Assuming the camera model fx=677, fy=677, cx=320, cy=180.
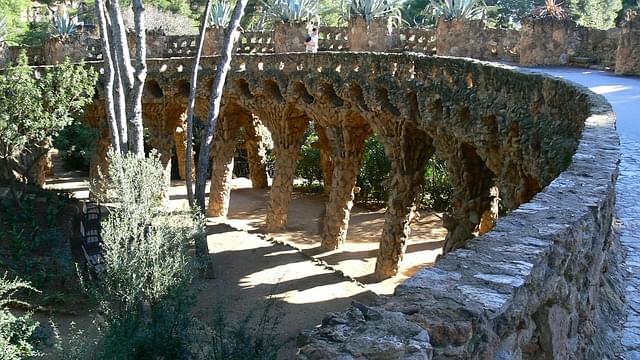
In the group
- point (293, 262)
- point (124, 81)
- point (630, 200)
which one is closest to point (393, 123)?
point (293, 262)

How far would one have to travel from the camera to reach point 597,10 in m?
34.7

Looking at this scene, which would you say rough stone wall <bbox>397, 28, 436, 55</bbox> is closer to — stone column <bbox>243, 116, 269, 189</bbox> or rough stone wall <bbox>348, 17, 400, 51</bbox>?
rough stone wall <bbox>348, 17, 400, 51</bbox>

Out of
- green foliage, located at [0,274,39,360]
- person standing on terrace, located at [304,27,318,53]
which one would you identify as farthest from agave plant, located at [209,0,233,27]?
green foliage, located at [0,274,39,360]

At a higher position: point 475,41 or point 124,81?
point 475,41

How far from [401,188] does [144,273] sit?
6.89 meters

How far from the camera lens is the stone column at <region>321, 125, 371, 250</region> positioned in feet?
54.5

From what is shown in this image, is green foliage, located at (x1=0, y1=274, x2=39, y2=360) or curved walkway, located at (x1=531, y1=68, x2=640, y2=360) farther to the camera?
green foliage, located at (x1=0, y1=274, x2=39, y2=360)

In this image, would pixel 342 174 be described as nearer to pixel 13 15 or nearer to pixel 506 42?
pixel 506 42

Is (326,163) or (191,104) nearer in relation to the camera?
(191,104)

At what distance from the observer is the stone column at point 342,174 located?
16625 mm

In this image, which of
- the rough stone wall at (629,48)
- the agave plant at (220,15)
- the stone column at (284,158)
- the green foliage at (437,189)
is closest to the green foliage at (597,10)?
the green foliage at (437,189)

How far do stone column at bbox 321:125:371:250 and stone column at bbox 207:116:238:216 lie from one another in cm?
391

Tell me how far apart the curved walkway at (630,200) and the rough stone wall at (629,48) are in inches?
73.7

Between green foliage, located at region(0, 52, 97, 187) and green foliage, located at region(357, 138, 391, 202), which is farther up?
green foliage, located at region(0, 52, 97, 187)
